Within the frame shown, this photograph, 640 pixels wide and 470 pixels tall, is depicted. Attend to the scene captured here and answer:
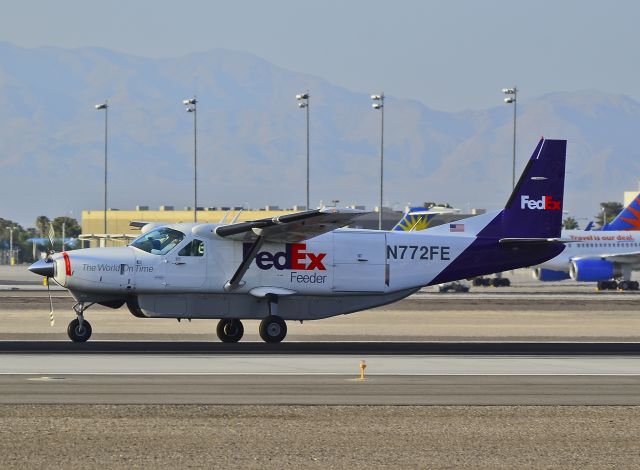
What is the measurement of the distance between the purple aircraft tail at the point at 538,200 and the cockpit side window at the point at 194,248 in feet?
25.1

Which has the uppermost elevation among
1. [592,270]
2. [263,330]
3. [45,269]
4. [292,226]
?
[292,226]

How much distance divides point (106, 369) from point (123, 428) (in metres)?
6.77

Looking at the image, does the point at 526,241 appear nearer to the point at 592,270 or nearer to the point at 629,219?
the point at 592,270

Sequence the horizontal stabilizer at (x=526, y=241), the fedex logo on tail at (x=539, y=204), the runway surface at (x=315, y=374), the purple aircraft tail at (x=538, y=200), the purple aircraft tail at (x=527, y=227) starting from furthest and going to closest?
the fedex logo on tail at (x=539, y=204)
the purple aircraft tail at (x=538, y=200)
the purple aircraft tail at (x=527, y=227)
the horizontal stabilizer at (x=526, y=241)
the runway surface at (x=315, y=374)

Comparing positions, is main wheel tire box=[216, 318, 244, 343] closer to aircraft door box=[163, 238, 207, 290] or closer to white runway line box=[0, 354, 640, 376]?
aircraft door box=[163, 238, 207, 290]

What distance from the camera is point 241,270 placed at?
29828 millimetres

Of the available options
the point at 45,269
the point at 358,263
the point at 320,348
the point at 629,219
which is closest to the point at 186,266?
the point at 45,269

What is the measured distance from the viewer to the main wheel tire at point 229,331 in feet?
99.6

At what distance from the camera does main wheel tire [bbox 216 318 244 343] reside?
3036cm

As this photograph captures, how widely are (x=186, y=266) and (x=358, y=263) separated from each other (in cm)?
446

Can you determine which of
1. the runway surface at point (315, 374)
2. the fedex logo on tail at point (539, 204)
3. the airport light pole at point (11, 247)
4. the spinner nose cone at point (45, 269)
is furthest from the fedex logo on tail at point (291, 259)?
the airport light pole at point (11, 247)

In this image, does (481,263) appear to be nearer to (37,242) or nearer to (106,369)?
(106,369)

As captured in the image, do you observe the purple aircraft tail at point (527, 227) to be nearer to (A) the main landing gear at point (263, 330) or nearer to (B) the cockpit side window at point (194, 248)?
(A) the main landing gear at point (263, 330)

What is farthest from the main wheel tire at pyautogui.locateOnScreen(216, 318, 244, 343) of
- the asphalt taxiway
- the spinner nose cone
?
the spinner nose cone
